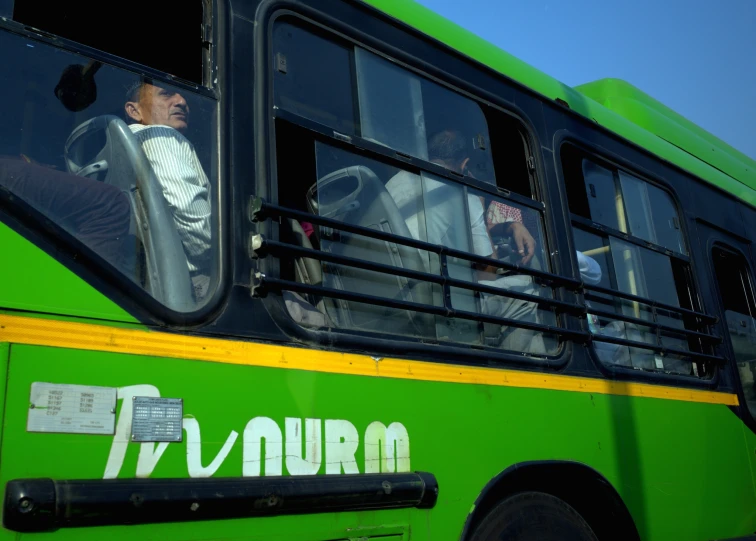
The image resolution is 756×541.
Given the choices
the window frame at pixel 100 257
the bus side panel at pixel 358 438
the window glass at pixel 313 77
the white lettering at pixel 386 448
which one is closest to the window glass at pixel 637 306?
the bus side panel at pixel 358 438

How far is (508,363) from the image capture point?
323 centimetres

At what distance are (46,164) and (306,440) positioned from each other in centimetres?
109

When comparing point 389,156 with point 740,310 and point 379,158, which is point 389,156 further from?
point 740,310

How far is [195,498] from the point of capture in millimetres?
2098

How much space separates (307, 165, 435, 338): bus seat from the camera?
2.79 metres

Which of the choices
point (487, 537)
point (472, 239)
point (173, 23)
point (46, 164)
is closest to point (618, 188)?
point (472, 239)

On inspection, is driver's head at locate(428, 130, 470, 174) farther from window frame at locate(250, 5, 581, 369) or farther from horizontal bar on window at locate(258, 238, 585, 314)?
horizontal bar on window at locate(258, 238, 585, 314)

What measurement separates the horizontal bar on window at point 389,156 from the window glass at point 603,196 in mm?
574

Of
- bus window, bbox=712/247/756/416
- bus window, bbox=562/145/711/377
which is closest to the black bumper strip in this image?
bus window, bbox=562/145/711/377

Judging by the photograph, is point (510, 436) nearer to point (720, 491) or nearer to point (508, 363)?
point (508, 363)

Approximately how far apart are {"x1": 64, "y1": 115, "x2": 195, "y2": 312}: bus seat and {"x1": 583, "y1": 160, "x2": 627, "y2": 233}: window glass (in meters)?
2.43

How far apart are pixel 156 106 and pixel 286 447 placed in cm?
112

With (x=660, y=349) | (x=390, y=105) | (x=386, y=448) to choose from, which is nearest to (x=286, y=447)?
(x=386, y=448)

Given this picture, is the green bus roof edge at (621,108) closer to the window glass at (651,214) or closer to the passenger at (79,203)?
the window glass at (651,214)
